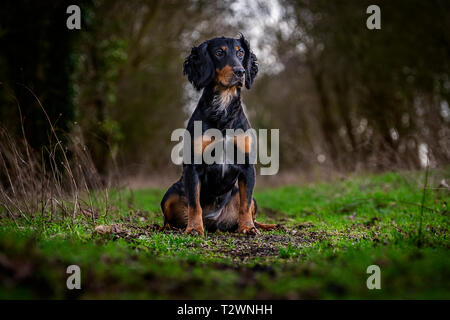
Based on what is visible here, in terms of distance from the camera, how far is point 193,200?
196 inches

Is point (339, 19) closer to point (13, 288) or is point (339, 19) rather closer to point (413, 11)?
point (413, 11)

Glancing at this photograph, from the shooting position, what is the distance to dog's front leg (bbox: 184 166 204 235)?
494 cm

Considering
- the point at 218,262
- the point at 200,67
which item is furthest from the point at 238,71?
the point at 218,262

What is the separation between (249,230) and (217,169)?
2.82 feet

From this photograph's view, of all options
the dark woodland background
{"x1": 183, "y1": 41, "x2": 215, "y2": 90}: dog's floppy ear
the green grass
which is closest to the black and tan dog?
{"x1": 183, "y1": 41, "x2": 215, "y2": 90}: dog's floppy ear

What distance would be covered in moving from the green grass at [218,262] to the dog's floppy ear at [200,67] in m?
1.98

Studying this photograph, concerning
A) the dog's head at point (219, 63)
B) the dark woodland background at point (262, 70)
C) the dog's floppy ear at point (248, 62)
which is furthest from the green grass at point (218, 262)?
the dark woodland background at point (262, 70)

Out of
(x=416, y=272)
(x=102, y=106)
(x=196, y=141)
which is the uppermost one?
(x=102, y=106)

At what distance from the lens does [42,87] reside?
8820 millimetres

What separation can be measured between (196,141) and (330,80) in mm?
17580

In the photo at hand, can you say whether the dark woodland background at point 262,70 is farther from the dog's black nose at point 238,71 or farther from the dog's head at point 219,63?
the dog's black nose at point 238,71

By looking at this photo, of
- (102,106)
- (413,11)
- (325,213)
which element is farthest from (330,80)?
(325,213)

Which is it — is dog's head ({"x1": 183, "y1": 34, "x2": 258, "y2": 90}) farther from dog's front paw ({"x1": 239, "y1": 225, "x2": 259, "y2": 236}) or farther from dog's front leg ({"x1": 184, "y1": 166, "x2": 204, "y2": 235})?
dog's front paw ({"x1": 239, "y1": 225, "x2": 259, "y2": 236})

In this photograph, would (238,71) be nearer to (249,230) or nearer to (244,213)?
(244,213)
